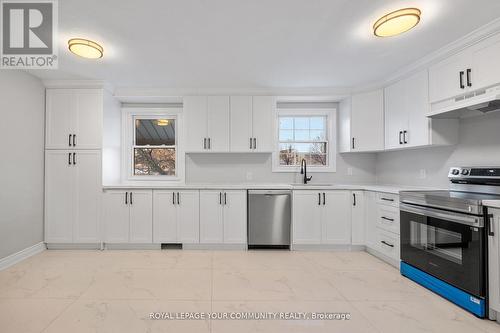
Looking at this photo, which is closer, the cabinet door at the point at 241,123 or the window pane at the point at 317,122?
the cabinet door at the point at 241,123

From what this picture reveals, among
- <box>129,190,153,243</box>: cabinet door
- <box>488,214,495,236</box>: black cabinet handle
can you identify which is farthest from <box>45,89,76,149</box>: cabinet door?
<box>488,214,495,236</box>: black cabinet handle

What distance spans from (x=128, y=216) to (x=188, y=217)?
897 millimetres

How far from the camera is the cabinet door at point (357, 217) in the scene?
141 inches

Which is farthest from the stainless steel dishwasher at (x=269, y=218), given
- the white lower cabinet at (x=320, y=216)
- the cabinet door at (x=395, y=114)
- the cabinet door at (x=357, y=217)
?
the cabinet door at (x=395, y=114)

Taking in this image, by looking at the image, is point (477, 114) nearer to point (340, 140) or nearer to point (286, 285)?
point (340, 140)

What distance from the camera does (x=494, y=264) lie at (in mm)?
1896

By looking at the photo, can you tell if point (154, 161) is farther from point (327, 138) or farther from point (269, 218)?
point (327, 138)

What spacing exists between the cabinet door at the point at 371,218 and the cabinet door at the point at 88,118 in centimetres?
406

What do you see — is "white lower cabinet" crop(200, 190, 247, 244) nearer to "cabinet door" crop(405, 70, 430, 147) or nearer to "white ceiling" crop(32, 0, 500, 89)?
"white ceiling" crop(32, 0, 500, 89)

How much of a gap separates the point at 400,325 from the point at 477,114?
7.57 ft

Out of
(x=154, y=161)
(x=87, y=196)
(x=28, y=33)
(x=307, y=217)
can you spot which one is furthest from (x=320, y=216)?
(x=28, y=33)

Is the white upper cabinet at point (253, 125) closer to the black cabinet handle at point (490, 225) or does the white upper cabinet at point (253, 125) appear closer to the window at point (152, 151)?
the window at point (152, 151)

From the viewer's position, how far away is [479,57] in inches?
91.3

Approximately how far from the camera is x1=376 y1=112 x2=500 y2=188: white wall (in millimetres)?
2510
